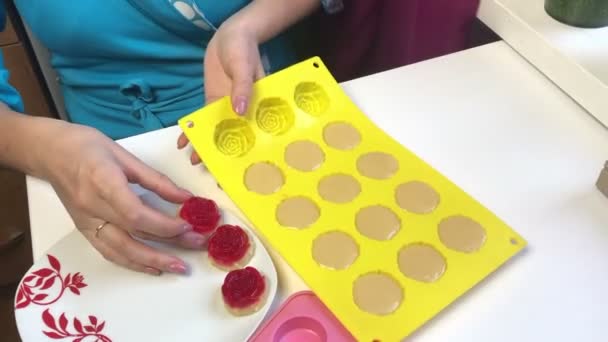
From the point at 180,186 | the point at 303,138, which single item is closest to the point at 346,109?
the point at 303,138

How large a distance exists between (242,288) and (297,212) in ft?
0.29

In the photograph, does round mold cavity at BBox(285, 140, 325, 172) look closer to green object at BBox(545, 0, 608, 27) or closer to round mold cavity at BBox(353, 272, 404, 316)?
round mold cavity at BBox(353, 272, 404, 316)

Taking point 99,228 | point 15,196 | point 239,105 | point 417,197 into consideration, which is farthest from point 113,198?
point 15,196

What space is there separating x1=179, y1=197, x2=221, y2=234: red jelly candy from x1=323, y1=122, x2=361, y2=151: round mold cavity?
0.42ft

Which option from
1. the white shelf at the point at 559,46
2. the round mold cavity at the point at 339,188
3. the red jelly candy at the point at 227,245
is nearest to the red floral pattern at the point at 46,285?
the red jelly candy at the point at 227,245

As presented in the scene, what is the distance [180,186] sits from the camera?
0.49m

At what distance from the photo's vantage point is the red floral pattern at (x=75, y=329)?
1.30 feet

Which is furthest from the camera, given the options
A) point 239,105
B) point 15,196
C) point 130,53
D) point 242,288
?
point 15,196

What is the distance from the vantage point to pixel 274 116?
53cm

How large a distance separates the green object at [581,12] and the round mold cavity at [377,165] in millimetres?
263

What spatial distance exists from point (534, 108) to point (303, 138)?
24 centimetres

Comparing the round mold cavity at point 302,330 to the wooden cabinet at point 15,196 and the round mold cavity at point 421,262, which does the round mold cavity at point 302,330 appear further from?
the wooden cabinet at point 15,196

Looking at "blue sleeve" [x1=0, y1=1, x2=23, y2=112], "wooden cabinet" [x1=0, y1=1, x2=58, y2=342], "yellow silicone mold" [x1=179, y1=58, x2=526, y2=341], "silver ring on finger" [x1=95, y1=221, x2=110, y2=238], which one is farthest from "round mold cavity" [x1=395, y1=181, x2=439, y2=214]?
"wooden cabinet" [x1=0, y1=1, x2=58, y2=342]

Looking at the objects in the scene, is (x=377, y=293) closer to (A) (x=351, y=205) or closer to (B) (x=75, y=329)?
(A) (x=351, y=205)
